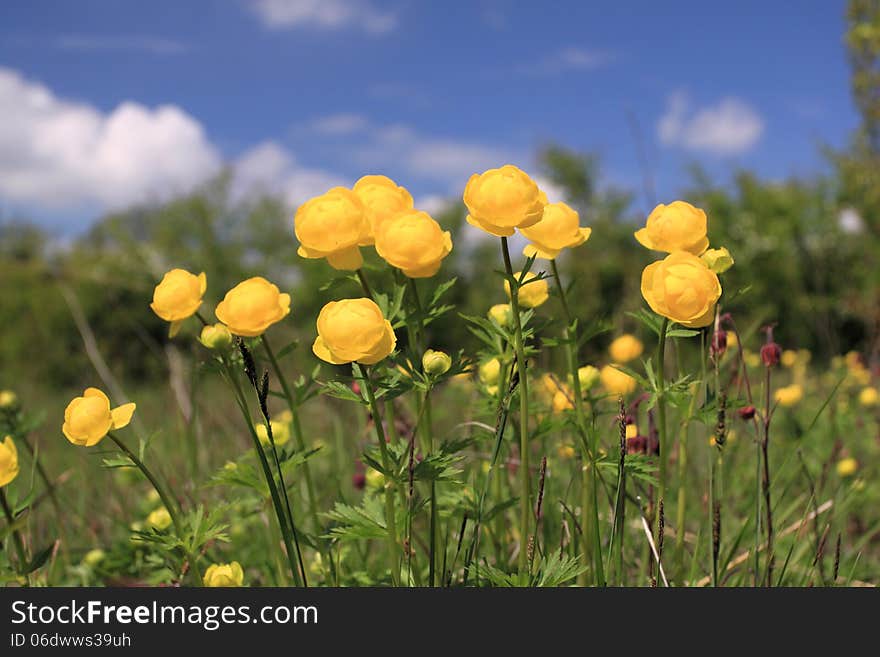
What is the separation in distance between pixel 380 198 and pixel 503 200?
18 centimetres

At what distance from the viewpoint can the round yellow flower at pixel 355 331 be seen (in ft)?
2.84

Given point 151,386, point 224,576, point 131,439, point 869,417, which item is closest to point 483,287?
point 151,386

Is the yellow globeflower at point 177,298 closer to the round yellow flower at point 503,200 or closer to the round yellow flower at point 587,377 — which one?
the round yellow flower at point 503,200

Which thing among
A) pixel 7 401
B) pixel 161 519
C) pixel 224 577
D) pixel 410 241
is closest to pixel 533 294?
pixel 410 241

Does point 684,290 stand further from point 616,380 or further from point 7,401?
point 7,401

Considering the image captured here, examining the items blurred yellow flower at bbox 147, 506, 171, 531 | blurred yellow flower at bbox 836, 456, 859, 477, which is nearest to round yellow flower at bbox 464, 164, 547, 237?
blurred yellow flower at bbox 147, 506, 171, 531

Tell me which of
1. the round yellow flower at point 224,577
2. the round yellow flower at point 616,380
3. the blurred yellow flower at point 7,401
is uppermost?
the blurred yellow flower at point 7,401

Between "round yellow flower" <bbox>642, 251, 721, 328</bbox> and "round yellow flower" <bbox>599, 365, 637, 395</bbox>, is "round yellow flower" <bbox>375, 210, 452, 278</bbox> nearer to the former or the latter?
"round yellow flower" <bbox>642, 251, 721, 328</bbox>

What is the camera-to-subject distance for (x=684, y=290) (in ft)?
3.10

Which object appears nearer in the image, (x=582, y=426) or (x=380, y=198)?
(x=380, y=198)

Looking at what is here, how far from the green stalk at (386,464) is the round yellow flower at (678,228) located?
18.8 inches

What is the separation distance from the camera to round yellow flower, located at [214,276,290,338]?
951 millimetres

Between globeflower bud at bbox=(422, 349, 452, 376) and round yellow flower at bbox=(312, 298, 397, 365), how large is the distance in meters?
0.12

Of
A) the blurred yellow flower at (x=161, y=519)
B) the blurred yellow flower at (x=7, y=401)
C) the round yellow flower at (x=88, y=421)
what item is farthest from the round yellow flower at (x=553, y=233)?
the blurred yellow flower at (x=7, y=401)
